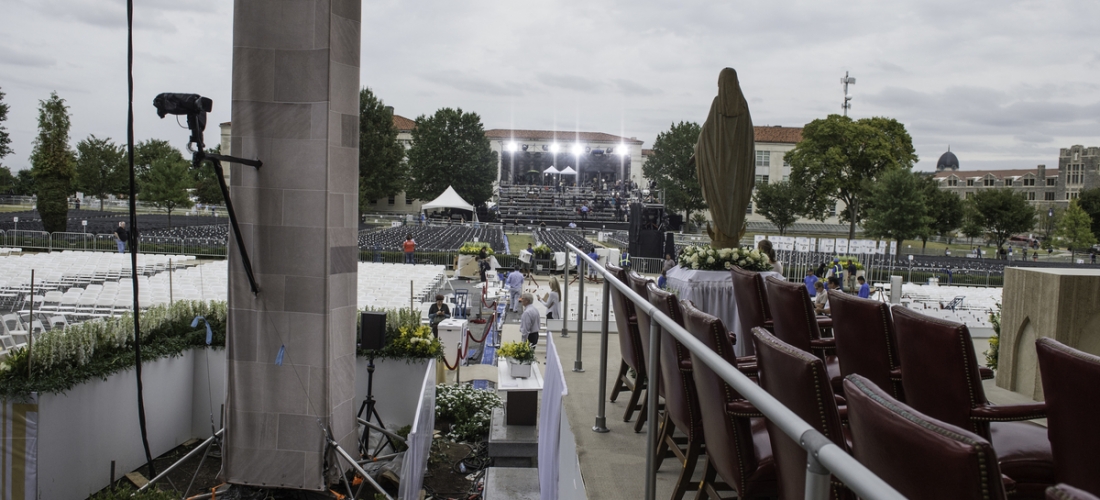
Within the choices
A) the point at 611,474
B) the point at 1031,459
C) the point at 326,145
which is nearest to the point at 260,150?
the point at 326,145

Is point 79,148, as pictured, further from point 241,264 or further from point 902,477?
point 902,477

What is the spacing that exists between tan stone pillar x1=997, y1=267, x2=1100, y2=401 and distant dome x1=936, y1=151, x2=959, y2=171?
15045 cm

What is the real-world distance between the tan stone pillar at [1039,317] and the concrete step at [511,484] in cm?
457

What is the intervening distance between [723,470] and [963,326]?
978 mm

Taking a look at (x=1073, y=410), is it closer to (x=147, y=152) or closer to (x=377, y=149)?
(x=377, y=149)

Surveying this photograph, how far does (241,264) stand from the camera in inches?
312

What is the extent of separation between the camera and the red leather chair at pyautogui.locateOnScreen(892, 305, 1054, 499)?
8.57ft


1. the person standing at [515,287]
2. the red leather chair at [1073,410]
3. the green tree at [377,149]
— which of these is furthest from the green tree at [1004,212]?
the red leather chair at [1073,410]

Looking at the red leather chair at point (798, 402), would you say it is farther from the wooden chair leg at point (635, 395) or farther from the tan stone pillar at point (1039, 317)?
the tan stone pillar at point (1039, 317)

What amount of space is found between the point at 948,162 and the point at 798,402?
155518mm

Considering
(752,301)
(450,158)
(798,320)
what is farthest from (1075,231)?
(798,320)

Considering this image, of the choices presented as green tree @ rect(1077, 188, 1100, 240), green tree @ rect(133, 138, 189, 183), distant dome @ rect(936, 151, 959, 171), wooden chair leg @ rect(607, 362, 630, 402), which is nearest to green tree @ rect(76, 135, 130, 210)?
green tree @ rect(133, 138, 189, 183)

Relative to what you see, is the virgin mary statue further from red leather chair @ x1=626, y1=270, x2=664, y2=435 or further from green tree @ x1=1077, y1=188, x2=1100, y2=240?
green tree @ x1=1077, y1=188, x2=1100, y2=240

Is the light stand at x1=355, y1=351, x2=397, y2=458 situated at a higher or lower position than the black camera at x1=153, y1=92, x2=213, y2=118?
lower
